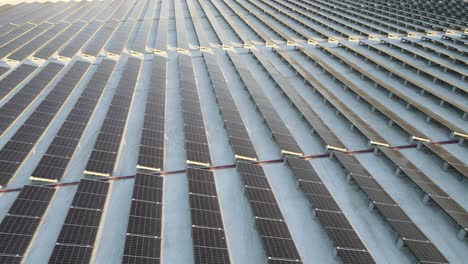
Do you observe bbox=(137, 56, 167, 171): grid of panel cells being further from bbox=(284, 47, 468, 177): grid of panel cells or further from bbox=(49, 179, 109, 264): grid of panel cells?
bbox=(284, 47, 468, 177): grid of panel cells

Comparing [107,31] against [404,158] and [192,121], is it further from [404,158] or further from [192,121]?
[404,158]

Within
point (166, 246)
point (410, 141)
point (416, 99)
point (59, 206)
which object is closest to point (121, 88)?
point (59, 206)

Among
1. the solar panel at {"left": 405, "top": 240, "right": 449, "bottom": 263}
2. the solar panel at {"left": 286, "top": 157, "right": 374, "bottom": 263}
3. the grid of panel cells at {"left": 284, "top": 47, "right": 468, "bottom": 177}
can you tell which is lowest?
the solar panel at {"left": 405, "top": 240, "right": 449, "bottom": 263}

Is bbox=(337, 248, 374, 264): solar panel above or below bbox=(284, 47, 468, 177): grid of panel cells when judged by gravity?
below

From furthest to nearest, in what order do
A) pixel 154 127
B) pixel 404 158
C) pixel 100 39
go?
pixel 100 39 → pixel 154 127 → pixel 404 158

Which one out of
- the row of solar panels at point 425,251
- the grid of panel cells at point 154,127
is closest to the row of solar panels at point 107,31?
the grid of panel cells at point 154,127

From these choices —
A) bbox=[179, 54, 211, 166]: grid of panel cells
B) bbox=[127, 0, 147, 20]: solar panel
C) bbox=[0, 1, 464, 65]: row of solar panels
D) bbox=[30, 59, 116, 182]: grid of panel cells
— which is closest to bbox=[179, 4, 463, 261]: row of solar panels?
bbox=[179, 54, 211, 166]: grid of panel cells

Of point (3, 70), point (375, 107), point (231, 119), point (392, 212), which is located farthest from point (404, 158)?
point (3, 70)

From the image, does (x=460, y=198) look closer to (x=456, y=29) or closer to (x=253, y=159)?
(x=253, y=159)
